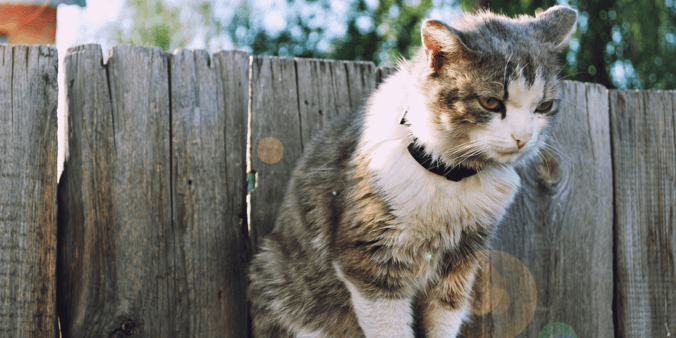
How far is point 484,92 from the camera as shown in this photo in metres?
1.63

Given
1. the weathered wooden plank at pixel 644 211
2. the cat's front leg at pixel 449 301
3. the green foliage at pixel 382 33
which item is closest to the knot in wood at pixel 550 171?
the weathered wooden plank at pixel 644 211

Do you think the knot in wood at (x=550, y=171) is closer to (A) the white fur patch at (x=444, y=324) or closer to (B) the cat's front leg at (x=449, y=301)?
(B) the cat's front leg at (x=449, y=301)

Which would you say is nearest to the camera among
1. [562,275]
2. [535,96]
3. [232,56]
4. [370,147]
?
[535,96]

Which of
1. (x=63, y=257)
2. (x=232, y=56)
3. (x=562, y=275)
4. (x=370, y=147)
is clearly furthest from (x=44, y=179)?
(x=562, y=275)

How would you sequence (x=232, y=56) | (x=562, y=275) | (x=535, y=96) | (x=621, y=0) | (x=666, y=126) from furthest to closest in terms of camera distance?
(x=621, y=0)
(x=666, y=126)
(x=562, y=275)
(x=232, y=56)
(x=535, y=96)

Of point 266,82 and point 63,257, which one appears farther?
point 266,82

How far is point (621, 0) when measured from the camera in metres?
9.12

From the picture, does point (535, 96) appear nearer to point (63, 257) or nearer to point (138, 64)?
point (138, 64)

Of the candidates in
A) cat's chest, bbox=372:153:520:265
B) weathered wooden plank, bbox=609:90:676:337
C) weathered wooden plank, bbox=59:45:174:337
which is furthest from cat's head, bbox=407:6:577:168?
weathered wooden plank, bbox=59:45:174:337

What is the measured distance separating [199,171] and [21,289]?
2.89 ft

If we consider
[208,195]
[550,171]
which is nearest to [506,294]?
[550,171]

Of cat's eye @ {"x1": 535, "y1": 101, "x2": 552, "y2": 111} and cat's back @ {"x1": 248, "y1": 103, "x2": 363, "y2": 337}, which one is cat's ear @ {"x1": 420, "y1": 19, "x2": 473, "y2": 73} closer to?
cat's eye @ {"x1": 535, "y1": 101, "x2": 552, "y2": 111}

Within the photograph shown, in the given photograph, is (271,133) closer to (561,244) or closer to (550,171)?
(550,171)

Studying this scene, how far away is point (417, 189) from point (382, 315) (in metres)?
0.52
